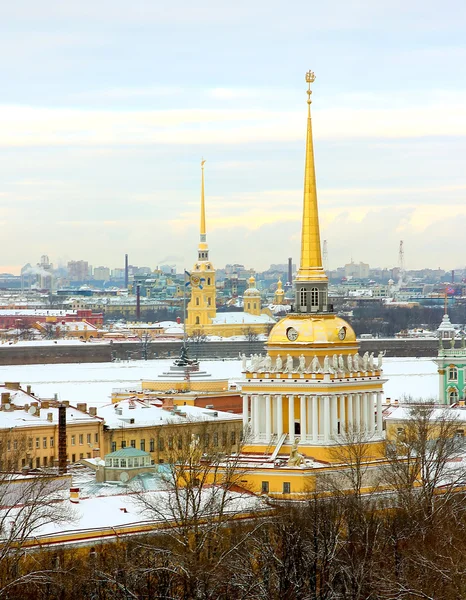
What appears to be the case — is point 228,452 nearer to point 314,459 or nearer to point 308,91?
point 314,459

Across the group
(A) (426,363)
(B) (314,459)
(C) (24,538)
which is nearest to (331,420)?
(B) (314,459)

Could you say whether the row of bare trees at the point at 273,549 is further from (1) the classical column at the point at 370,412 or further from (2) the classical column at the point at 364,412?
(1) the classical column at the point at 370,412

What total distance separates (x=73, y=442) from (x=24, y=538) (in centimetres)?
3681

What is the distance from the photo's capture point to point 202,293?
193 m

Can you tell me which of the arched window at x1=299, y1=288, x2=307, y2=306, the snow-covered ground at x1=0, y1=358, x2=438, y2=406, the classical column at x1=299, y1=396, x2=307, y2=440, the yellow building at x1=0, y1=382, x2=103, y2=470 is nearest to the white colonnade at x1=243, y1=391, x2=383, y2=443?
the classical column at x1=299, y1=396, x2=307, y2=440

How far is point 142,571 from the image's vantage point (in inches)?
1714

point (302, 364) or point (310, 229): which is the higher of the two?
point (310, 229)

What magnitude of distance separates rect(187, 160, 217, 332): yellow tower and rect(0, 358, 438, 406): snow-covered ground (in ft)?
152

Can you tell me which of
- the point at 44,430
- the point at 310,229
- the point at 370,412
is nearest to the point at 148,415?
the point at 44,430

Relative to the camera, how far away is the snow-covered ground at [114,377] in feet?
333

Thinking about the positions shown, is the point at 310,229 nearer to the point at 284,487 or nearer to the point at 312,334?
the point at 312,334

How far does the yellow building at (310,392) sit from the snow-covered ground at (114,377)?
108 feet

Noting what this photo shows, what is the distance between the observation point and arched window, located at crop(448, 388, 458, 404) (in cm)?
9144

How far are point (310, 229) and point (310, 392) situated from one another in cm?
499
